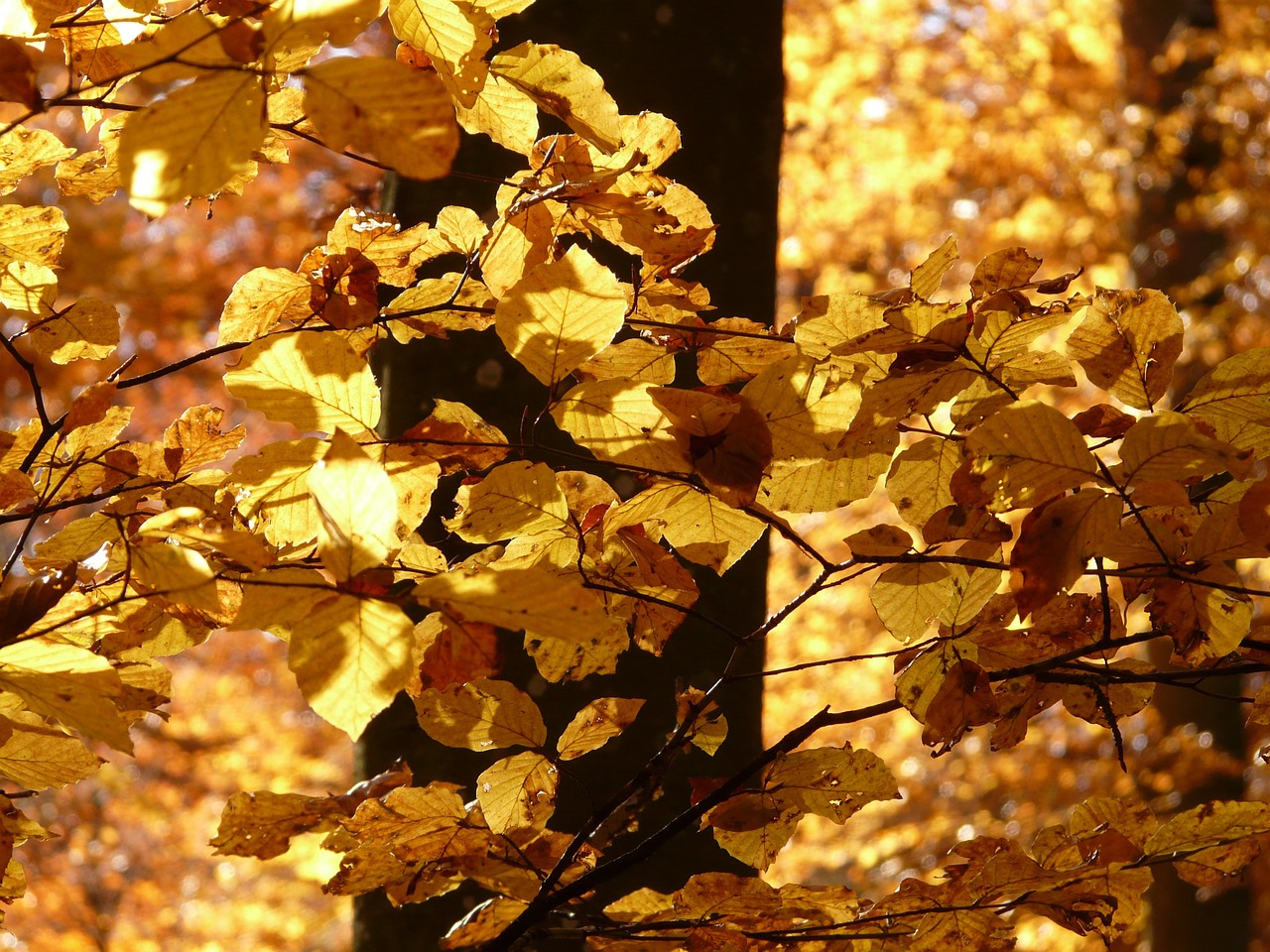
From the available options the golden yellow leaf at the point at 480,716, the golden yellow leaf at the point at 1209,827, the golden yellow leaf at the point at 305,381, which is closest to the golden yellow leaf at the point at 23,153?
the golden yellow leaf at the point at 305,381

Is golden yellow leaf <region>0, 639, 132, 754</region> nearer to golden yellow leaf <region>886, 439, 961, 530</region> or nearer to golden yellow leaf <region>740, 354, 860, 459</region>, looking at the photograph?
golden yellow leaf <region>740, 354, 860, 459</region>

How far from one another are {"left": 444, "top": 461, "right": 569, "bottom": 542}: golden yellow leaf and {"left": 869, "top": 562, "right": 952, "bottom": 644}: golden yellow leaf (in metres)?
0.26

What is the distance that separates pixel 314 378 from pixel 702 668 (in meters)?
0.68

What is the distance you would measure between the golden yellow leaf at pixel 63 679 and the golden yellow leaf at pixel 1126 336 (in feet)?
1.97

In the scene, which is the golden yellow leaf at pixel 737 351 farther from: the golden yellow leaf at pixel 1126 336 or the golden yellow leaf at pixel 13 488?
the golden yellow leaf at pixel 13 488

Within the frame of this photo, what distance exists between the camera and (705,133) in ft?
4.11

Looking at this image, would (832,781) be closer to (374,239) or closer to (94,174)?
(374,239)

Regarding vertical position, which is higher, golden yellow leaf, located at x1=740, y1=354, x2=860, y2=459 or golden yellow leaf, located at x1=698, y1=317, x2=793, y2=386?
golden yellow leaf, located at x1=698, y1=317, x2=793, y2=386

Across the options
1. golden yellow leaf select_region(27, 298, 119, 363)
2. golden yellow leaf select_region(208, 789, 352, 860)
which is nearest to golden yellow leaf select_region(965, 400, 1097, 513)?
golden yellow leaf select_region(208, 789, 352, 860)

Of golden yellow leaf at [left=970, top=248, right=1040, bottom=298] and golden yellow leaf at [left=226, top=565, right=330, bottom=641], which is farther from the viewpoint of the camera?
golden yellow leaf at [left=970, top=248, right=1040, bottom=298]

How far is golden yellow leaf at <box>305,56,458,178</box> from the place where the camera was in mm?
422

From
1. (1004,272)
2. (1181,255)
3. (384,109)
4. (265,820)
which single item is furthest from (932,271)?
(1181,255)

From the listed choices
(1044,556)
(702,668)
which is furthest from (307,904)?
(1044,556)

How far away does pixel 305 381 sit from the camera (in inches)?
23.7
